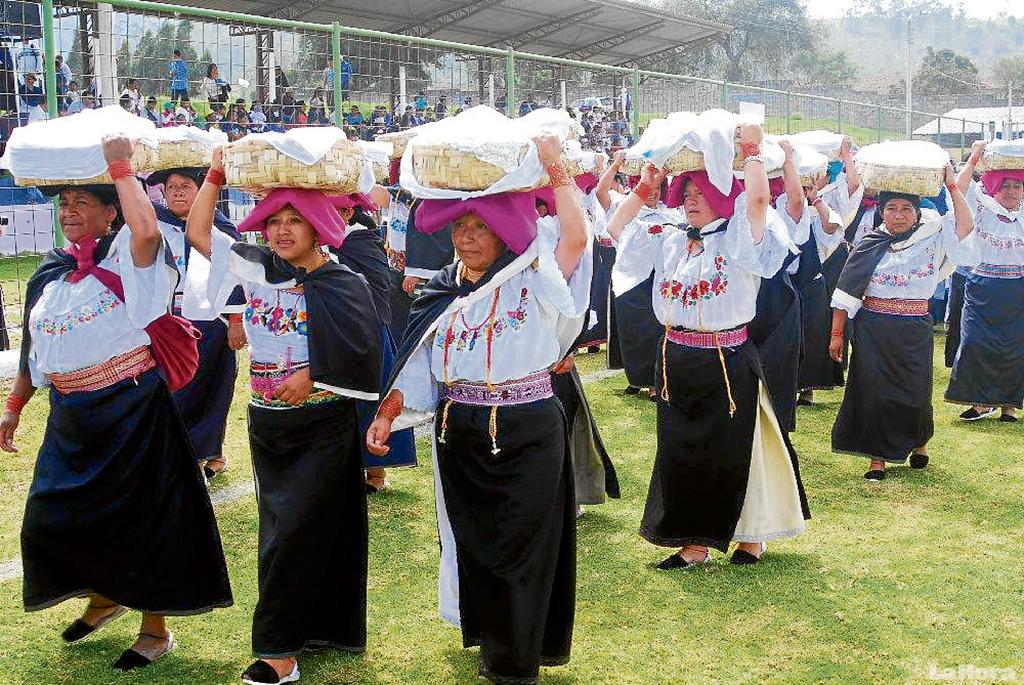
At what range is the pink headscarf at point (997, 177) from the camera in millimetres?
8320

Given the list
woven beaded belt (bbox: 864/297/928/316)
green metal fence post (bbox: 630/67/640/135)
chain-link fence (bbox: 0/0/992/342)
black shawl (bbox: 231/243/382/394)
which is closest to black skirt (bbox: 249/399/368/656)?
black shawl (bbox: 231/243/382/394)

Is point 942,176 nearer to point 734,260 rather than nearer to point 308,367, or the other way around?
point 734,260

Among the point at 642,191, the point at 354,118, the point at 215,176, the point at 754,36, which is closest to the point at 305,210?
the point at 215,176

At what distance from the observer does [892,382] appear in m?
7.05

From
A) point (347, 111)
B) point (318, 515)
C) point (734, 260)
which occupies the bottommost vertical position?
point (318, 515)

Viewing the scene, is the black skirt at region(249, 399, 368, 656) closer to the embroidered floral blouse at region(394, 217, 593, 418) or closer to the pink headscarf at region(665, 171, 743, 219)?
the embroidered floral blouse at region(394, 217, 593, 418)

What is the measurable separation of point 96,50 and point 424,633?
22.2ft

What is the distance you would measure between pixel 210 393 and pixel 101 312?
7.81 ft

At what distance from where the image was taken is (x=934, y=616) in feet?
15.7

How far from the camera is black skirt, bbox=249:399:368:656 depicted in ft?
13.6

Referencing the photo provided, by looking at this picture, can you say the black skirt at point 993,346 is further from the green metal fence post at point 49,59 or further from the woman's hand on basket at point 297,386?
the green metal fence post at point 49,59

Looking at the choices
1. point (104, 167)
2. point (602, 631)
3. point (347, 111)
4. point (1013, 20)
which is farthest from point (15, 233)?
point (1013, 20)

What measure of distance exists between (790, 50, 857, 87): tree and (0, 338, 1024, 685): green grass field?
2621 inches

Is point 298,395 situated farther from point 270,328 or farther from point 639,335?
point 639,335
